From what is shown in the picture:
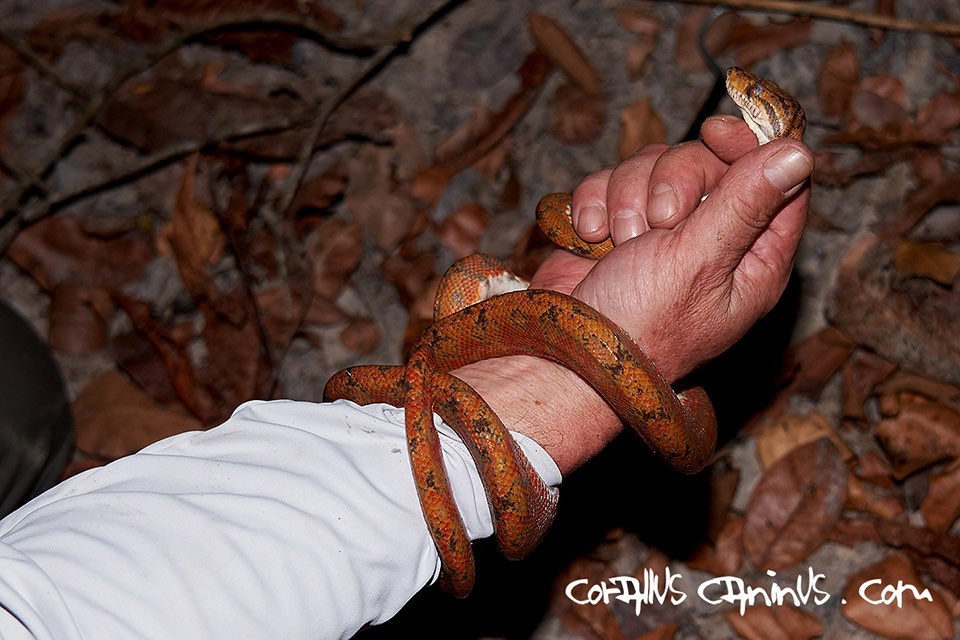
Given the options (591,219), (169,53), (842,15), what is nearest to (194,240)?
(169,53)

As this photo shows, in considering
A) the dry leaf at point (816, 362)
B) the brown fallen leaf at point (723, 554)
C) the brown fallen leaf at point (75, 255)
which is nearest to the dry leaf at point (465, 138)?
the brown fallen leaf at point (75, 255)

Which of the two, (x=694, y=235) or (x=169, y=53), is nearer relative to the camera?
(x=694, y=235)

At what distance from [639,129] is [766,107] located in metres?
1.89

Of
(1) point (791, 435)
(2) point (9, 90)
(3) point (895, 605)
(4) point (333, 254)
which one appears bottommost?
(3) point (895, 605)

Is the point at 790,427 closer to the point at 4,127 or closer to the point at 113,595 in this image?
the point at 113,595

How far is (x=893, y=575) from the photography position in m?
3.40

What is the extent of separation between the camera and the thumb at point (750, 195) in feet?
7.12

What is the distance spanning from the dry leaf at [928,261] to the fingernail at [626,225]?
70.2 inches

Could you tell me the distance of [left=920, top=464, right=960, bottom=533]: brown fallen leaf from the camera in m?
Answer: 3.40

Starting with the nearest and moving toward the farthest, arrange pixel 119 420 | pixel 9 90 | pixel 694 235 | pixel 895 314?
pixel 694 235
pixel 895 314
pixel 119 420
pixel 9 90

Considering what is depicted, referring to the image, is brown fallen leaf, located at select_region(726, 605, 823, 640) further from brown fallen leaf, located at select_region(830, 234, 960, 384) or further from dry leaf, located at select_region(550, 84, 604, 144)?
dry leaf, located at select_region(550, 84, 604, 144)

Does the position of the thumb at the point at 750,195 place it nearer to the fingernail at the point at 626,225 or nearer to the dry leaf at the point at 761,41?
the fingernail at the point at 626,225

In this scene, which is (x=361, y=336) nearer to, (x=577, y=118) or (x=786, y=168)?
(x=577, y=118)

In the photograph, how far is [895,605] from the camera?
333cm
